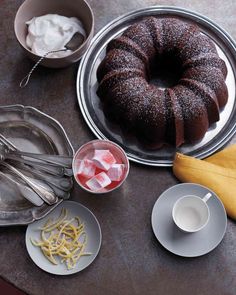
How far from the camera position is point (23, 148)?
54.4 inches

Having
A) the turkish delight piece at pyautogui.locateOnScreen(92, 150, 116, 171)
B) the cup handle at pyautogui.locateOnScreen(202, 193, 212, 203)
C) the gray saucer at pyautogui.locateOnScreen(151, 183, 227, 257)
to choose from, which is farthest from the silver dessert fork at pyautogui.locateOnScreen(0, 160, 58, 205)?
the cup handle at pyautogui.locateOnScreen(202, 193, 212, 203)

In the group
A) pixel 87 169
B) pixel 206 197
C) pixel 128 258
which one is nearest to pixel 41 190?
pixel 87 169

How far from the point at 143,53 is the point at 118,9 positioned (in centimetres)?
21

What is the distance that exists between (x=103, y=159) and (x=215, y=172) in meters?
0.28

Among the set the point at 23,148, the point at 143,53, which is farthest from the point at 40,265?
the point at 143,53

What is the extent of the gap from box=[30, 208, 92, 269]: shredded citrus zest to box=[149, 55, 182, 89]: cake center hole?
0.43m

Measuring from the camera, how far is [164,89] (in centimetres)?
135

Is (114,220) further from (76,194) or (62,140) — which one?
(62,140)

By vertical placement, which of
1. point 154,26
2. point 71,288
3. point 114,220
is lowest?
point 71,288

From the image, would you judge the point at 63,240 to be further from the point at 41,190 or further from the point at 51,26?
the point at 51,26

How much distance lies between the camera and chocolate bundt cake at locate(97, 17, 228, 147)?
1318 mm

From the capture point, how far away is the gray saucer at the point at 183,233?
126 centimetres

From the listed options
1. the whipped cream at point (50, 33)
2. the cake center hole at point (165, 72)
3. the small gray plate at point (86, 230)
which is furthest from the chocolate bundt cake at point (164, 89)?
the small gray plate at point (86, 230)

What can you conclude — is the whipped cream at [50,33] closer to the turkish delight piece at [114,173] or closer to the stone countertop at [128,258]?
the stone countertop at [128,258]
